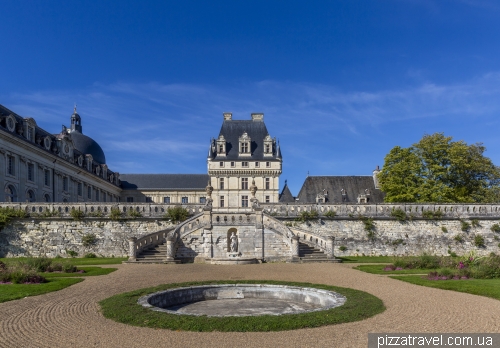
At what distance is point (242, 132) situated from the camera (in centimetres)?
5675

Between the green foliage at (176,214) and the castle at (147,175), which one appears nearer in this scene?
the green foliage at (176,214)

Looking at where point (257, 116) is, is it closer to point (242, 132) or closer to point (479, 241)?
point (242, 132)

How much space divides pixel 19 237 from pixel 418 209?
2770 cm

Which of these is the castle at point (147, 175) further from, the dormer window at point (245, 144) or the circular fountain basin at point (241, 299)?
the circular fountain basin at point (241, 299)

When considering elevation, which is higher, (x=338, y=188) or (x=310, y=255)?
(x=338, y=188)

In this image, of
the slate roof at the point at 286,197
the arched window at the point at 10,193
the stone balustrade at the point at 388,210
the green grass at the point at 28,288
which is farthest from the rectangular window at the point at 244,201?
the green grass at the point at 28,288

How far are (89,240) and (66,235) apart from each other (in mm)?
1651

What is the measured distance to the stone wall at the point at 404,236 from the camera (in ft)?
92.0

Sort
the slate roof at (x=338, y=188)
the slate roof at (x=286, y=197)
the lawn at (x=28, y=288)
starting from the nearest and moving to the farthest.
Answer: the lawn at (x=28, y=288), the slate roof at (x=338, y=188), the slate roof at (x=286, y=197)

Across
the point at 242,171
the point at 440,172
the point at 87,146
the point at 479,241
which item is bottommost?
the point at 479,241

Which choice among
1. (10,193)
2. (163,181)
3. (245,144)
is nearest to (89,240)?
(10,193)

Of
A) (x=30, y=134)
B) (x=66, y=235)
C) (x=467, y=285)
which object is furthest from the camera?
(x=30, y=134)

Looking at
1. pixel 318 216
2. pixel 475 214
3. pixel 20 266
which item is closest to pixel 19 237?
pixel 20 266

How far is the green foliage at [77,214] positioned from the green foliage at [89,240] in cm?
129
